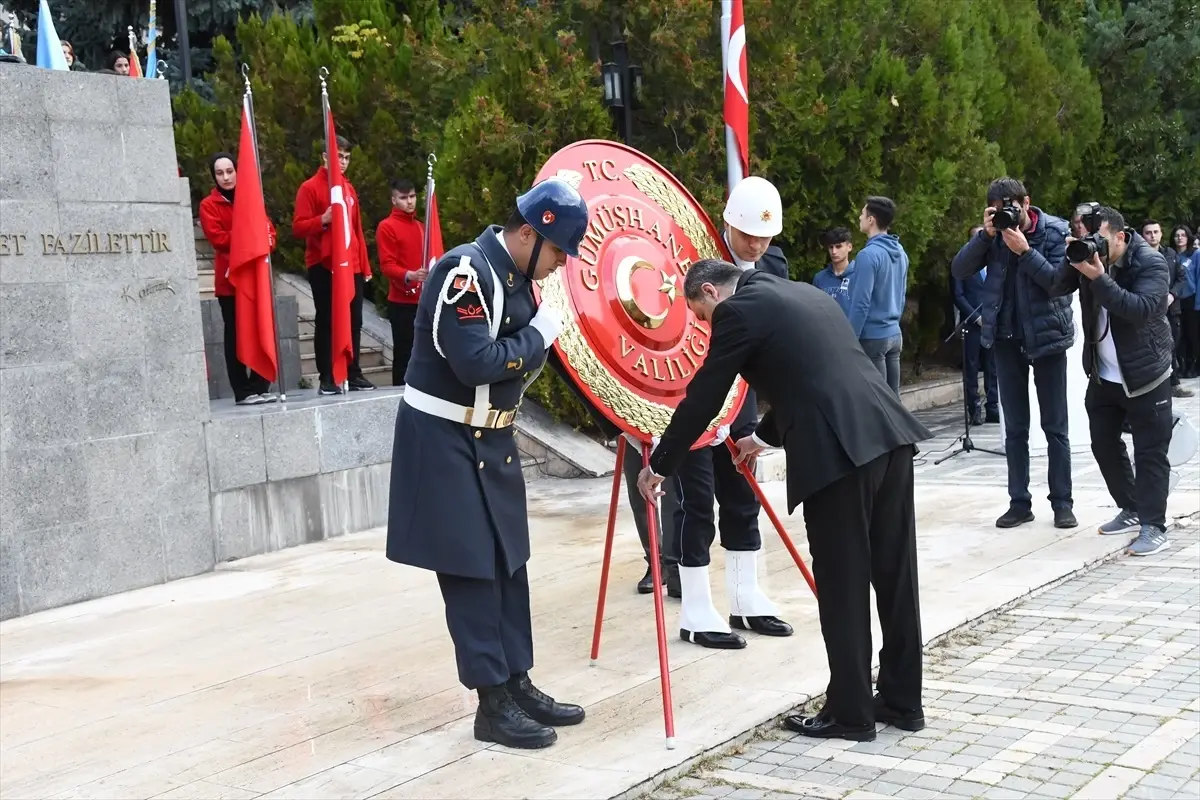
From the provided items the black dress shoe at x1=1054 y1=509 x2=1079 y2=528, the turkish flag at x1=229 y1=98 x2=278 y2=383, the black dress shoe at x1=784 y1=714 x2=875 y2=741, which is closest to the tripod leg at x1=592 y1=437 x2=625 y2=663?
the black dress shoe at x1=784 y1=714 x2=875 y2=741

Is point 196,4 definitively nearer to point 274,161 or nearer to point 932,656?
point 274,161

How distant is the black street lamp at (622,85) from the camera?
11227 mm

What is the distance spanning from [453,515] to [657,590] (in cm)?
71

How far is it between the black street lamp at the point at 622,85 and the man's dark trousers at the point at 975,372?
12.4 ft

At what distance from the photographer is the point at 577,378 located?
189 inches

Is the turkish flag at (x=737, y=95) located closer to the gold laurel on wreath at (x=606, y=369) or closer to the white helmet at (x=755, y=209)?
the white helmet at (x=755, y=209)

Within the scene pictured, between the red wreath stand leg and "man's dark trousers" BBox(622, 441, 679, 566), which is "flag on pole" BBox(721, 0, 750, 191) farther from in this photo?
the red wreath stand leg

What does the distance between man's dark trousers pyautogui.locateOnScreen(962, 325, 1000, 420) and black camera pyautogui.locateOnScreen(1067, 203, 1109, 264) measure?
477cm

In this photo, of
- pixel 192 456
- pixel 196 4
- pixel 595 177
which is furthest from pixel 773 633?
pixel 196 4

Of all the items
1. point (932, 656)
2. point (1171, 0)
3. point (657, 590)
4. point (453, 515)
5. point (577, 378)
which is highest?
point (1171, 0)

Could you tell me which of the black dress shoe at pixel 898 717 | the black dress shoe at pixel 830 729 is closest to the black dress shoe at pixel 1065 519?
the black dress shoe at pixel 898 717

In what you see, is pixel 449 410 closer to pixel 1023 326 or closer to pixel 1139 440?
pixel 1023 326

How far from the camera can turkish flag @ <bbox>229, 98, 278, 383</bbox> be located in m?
8.48

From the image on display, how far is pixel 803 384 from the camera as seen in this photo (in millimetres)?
4500
